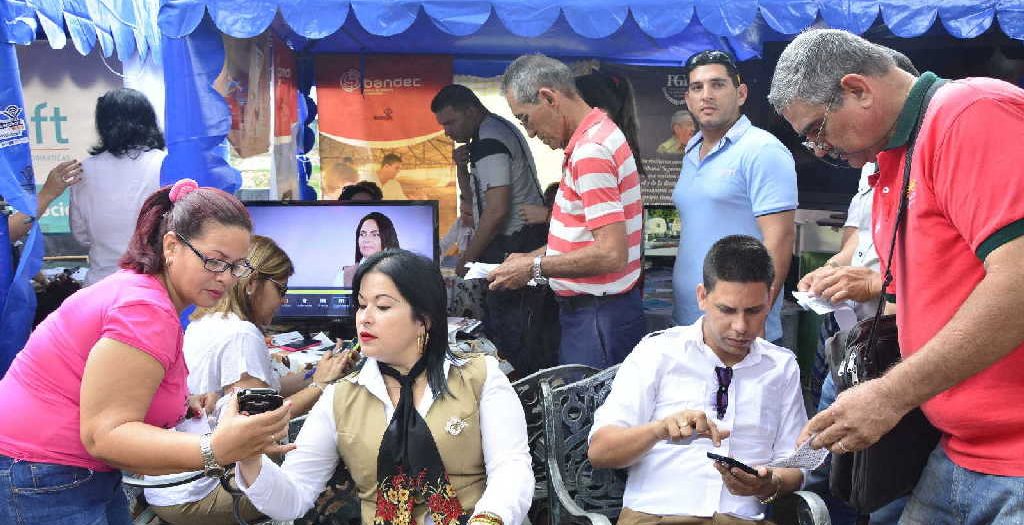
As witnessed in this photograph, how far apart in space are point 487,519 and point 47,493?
3.62ft

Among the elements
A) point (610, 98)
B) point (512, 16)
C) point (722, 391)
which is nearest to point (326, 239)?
point (512, 16)

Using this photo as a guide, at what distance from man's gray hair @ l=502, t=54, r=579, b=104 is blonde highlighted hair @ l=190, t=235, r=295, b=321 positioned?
131cm

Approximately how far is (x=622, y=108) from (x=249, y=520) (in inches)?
184

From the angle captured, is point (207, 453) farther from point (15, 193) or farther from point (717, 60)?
point (717, 60)

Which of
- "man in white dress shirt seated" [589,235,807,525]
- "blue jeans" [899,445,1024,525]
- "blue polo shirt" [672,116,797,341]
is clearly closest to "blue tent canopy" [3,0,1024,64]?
"blue polo shirt" [672,116,797,341]

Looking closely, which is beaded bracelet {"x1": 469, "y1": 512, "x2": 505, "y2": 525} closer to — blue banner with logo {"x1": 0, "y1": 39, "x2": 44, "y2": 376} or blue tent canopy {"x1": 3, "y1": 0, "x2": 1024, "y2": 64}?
blue banner with logo {"x1": 0, "y1": 39, "x2": 44, "y2": 376}

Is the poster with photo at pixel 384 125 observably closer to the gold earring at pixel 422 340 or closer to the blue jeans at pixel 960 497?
the gold earring at pixel 422 340

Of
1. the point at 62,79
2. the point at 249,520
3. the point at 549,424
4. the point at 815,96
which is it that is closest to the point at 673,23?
the point at 549,424

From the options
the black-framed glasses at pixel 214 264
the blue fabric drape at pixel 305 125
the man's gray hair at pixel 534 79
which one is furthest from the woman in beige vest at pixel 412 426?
the blue fabric drape at pixel 305 125

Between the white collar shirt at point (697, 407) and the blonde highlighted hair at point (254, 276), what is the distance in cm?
150

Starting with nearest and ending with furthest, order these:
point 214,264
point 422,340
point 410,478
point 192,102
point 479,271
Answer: point 214,264 → point 410,478 → point 422,340 → point 479,271 → point 192,102

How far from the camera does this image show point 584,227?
3.97 m

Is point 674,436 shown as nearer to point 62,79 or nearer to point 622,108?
point 622,108

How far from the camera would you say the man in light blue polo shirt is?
153 inches
